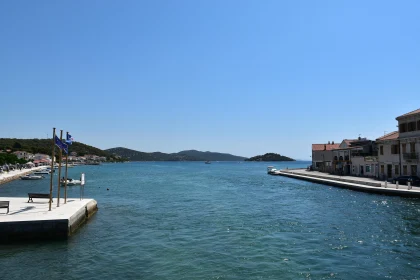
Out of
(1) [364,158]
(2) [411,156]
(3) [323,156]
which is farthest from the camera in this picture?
(3) [323,156]

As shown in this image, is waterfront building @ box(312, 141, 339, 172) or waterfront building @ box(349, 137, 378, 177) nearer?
waterfront building @ box(349, 137, 378, 177)

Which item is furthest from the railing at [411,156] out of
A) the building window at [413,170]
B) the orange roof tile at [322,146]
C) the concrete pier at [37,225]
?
the concrete pier at [37,225]

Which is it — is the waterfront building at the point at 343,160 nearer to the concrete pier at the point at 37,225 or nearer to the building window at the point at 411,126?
the building window at the point at 411,126

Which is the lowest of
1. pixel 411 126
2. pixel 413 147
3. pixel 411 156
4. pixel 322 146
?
pixel 411 156

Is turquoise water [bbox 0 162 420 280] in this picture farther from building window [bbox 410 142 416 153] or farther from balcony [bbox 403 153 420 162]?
building window [bbox 410 142 416 153]

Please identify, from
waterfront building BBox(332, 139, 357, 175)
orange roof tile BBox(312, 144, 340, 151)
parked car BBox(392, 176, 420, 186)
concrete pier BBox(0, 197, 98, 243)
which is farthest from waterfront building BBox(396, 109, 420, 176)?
concrete pier BBox(0, 197, 98, 243)

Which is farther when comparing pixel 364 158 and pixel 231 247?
pixel 364 158

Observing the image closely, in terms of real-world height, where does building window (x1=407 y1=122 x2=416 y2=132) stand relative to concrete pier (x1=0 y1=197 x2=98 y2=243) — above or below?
above

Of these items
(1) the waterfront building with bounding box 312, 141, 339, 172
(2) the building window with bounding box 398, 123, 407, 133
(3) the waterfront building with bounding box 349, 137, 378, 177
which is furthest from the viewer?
(1) the waterfront building with bounding box 312, 141, 339, 172

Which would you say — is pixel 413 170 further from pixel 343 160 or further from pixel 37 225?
pixel 37 225

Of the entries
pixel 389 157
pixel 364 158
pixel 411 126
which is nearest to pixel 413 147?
pixel 411 126

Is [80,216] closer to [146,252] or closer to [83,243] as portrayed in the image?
[83,243]

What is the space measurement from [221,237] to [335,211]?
13745 millimetres

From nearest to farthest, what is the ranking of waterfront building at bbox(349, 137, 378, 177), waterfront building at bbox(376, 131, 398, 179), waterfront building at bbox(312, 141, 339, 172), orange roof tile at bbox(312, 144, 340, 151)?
waterfront building at bbox(376, 131, 398, 179) < waterfront building at bbox(349, 137, 378, 177) < waterfront building at bbox(312, 141, 339, 172) < orange roof tile at bbox(312, 144, 340, 151)
